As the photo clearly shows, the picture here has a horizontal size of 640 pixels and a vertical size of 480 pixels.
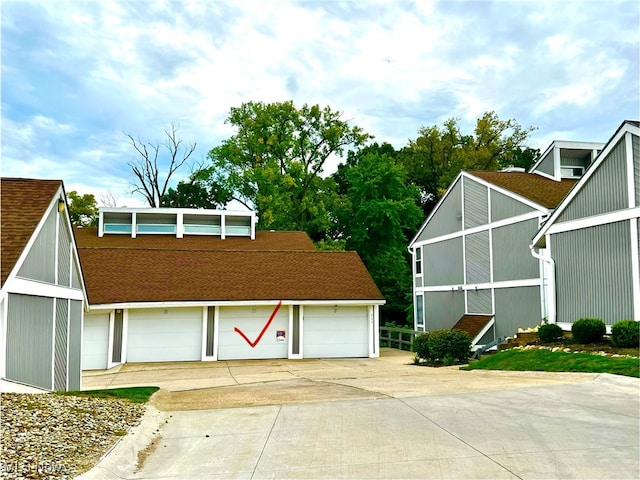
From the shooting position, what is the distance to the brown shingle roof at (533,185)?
2445 cm

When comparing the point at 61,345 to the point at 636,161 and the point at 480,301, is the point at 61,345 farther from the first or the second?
the point at 480,301

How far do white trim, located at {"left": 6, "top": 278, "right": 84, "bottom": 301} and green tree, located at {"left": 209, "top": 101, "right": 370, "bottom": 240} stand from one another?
95.4 feet

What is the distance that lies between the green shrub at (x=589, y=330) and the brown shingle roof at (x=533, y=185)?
24.3ft

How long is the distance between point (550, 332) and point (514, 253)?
700 cm

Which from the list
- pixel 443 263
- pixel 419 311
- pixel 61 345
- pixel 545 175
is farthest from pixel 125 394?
→ pixel 419 311

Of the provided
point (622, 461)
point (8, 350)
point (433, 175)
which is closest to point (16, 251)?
point (8, 350)

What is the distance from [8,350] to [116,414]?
270cm

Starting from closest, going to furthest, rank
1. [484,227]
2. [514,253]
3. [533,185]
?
[514,253], [533,185], [484,227]

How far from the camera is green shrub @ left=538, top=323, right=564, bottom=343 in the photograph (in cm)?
1888

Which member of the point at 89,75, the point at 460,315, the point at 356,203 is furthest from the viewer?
the point at 356,203

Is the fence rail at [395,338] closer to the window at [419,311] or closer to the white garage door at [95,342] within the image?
the window at [419,311]

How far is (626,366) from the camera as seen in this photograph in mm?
13125

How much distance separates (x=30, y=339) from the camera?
1145 cm

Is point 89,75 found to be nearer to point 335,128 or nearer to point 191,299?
point 191,299
